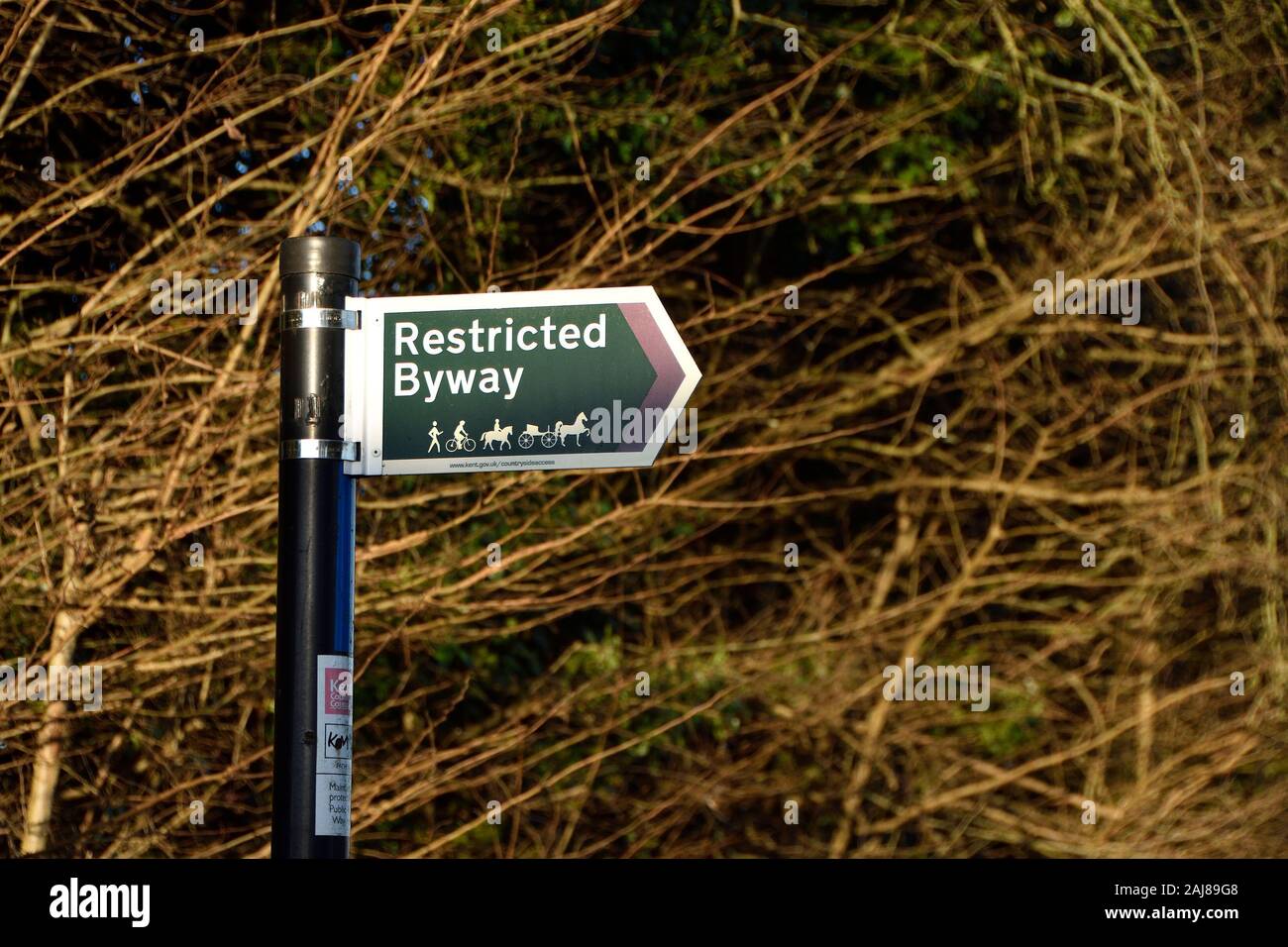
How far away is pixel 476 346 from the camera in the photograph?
9.03 ft

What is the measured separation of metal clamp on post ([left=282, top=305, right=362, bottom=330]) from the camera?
2645 mm

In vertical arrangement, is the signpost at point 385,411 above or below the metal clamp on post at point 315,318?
below

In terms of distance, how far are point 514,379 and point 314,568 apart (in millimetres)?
432

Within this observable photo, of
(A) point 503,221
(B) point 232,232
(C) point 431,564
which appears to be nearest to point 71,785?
(C) point 431,564

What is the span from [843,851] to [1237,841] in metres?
1.84

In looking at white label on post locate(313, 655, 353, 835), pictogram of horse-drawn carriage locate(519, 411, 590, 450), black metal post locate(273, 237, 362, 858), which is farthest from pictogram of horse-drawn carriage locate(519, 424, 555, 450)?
white label on post locate(313, 655, 353, 835)

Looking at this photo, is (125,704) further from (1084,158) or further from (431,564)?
(1084,158)

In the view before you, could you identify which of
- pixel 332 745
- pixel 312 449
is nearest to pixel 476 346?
pixel 312 449

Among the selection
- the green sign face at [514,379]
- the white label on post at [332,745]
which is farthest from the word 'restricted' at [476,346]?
the white label on post at [332,745]

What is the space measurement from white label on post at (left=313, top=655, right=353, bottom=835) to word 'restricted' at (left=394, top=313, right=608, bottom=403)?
433 millimetres

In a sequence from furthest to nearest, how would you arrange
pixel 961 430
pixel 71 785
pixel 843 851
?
pixel 961 430
pixel 843 851
pixel 71 785

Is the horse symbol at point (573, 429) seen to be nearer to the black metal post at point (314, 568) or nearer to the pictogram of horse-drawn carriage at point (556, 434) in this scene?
the pictogram of horse-drawn carriage at point (556, 434)

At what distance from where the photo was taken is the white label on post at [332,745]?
2508 mm

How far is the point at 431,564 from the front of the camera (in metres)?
A: 6.70
